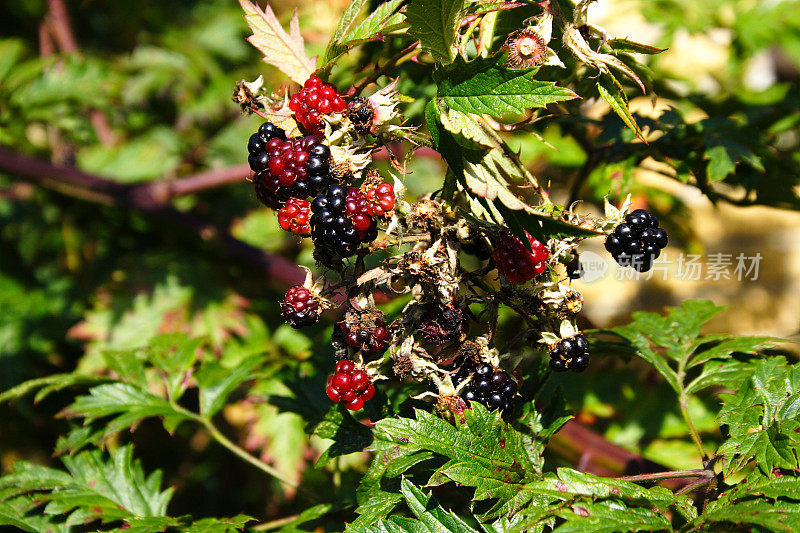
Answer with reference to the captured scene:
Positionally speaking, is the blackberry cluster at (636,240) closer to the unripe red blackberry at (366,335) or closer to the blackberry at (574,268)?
the blackberry at (574,268)

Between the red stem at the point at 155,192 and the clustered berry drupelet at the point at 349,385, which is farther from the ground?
the red stem at the point at 155,192

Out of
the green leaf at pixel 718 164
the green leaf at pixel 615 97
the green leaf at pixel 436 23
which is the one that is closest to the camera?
the green leaf at pixel 436 23

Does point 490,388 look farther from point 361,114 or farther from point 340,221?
point 361,114

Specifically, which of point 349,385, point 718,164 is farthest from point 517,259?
point 718,164

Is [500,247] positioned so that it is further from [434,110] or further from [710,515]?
[710,515]

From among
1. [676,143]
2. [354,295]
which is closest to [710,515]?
[354,295]

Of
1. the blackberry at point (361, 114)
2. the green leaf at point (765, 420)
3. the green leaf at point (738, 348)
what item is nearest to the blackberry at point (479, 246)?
the blackberry at point (361, 114)
